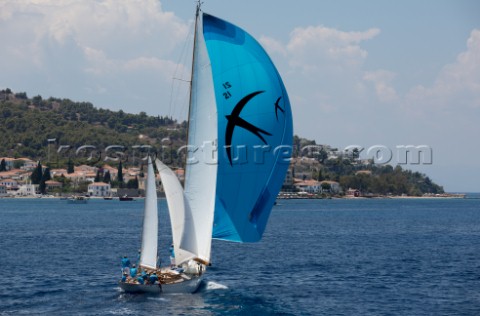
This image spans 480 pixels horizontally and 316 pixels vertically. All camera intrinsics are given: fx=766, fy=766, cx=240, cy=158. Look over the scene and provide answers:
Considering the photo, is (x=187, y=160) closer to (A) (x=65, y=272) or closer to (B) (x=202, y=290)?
(B) (x=202, y=290)

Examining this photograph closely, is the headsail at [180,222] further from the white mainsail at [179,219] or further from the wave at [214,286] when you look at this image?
the wave at [214,286]

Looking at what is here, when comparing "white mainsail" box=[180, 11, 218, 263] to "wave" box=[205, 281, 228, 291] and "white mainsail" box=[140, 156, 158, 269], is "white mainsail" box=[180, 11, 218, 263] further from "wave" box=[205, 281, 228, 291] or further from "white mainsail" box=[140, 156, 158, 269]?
"wave" box=[205, 281, 228, 291]

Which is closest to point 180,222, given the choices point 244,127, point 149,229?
point 149,229

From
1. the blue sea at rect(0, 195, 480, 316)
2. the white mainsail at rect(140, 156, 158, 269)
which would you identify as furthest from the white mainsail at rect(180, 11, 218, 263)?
the blue sea at rect(0, 195, 480, 316)

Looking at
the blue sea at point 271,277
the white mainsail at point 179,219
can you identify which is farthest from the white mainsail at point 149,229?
the blue sea at point 271,277

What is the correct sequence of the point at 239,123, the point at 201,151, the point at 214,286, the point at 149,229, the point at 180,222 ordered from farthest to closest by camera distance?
1. the point at 214,286
2. the point at 149,229
3. the point at 180,222
4. the point at 201,151
5. the point at 239,123

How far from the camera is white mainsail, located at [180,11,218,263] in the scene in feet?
132

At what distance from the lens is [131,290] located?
1699 inches

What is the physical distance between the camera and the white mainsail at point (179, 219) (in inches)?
1649

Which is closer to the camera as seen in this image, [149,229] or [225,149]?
[225,149]

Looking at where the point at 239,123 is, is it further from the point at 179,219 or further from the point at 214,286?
the point at 214,286

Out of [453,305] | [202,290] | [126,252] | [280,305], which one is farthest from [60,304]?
[126,252]

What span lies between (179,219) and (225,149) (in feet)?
15.5

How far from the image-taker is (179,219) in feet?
138
